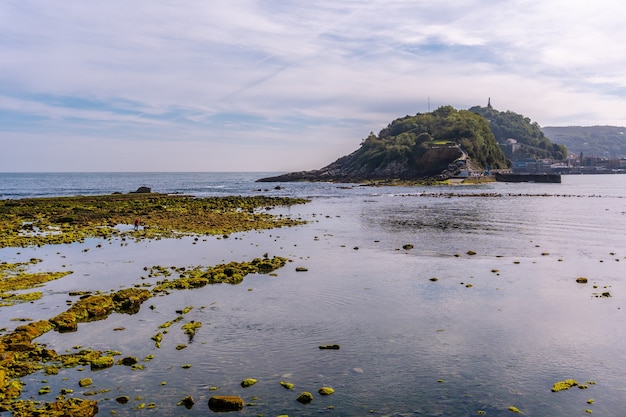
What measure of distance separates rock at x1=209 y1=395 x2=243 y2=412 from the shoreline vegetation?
3109 mm

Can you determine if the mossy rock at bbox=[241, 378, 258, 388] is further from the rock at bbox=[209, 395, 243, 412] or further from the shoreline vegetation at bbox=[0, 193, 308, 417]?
the shoreline vegetation at bbox=[0, 193, 308, 417]

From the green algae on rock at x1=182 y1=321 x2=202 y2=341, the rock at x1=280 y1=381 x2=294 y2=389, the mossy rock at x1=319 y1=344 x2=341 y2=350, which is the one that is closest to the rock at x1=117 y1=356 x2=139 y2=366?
the green algae on rock at x1=182 y1=321 x2=202 y2=341

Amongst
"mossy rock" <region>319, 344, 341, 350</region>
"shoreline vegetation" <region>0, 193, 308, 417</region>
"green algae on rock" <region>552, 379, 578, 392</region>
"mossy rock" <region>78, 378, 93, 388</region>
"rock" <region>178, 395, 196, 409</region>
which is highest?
"shoreline vegetation" <region>0, 193, 308, 417</region>

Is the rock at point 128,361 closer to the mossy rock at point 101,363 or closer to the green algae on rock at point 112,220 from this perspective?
the mossy rock at point 101,363

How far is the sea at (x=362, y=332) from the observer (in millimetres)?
14117

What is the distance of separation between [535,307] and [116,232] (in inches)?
1509

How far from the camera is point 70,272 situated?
2956 cm

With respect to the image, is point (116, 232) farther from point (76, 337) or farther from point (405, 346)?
point (405, 346)

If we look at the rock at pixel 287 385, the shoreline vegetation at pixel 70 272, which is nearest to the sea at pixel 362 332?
the rock at pixel 287 385

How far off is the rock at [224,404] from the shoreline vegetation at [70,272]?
3.11 m

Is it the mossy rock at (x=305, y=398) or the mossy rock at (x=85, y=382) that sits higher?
the mossy rock at (x=85, y=382)

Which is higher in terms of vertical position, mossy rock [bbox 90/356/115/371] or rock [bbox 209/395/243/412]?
mossy rock [bbox 90/356/115/371]

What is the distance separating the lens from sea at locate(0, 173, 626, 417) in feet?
46.3

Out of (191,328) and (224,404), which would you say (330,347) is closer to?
(224,404)
